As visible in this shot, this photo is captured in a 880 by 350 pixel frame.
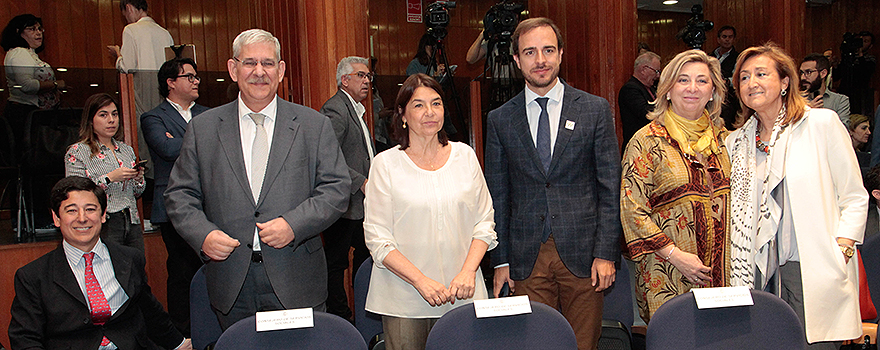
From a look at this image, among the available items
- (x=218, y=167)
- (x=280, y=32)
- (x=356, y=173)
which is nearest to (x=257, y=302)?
(x=218, y=167)

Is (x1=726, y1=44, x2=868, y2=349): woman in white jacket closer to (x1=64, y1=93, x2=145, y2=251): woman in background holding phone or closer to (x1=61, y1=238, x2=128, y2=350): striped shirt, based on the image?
(x1=61, y1=238, x2=128, y2=350): striped shirt

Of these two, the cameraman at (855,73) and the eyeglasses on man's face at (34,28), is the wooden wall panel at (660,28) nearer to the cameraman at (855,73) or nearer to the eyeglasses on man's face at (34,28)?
the cameraman at (855,73)

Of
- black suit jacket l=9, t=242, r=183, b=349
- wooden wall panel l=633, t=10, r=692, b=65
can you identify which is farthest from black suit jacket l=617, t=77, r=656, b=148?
wooden wall panel l=633, t=10, r=692, b=65

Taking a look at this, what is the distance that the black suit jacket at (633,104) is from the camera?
3977mm

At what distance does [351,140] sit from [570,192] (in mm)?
1378

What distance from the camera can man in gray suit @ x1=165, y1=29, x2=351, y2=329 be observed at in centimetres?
188

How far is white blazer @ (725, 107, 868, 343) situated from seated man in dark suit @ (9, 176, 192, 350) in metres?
2.18

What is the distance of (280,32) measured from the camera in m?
3.89

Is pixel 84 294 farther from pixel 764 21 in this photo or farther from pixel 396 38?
pixel 396 38

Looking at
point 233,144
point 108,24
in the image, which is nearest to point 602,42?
point 233,144

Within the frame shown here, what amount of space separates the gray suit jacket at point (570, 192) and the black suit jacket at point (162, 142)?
1.77 meters

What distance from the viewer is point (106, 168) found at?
308 cm

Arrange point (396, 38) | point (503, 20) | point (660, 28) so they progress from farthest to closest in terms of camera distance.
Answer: point (660, 28) → point (396, 38) → point (503, 20)

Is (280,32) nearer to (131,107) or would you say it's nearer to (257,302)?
(131,107)
